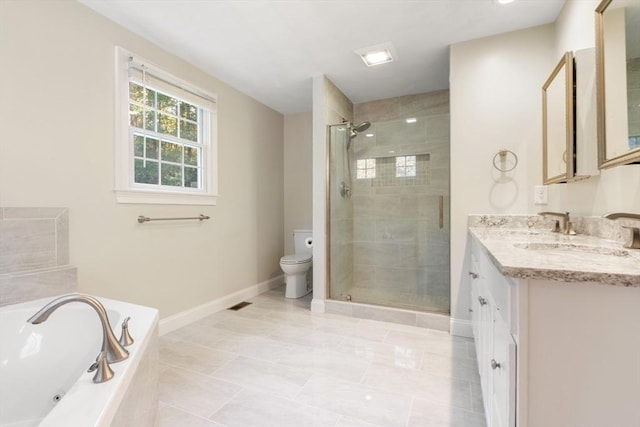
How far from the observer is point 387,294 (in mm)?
3062

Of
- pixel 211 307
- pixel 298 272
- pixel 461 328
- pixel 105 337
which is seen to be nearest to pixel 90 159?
pixel 105 337

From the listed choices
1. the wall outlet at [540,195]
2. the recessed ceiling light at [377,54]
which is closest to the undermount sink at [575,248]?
the wall outlet at [540,195]

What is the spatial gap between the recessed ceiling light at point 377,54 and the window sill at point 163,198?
1.95 metres

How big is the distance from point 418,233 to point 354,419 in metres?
2.17

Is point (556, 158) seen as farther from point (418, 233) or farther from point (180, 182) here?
point (180, 182)

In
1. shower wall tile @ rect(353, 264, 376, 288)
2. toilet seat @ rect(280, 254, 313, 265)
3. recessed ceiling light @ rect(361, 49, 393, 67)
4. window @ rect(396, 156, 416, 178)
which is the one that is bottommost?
shower wall tile @ rect(353, 264, 376, 288)

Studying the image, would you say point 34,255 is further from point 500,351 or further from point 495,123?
point 495,123

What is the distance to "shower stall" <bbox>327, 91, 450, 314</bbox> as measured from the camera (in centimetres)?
301

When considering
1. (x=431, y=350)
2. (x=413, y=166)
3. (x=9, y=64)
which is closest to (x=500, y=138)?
(x=413, y=166)

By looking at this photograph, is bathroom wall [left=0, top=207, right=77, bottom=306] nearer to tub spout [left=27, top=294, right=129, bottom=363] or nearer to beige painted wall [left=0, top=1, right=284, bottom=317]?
beige painted wall [left=0, top=1, right=284, bottom=317]

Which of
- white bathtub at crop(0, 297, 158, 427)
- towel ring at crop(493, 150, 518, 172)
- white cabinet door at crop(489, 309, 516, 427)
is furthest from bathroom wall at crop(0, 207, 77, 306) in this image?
towel ring at crop(493, 150, 518, 172)

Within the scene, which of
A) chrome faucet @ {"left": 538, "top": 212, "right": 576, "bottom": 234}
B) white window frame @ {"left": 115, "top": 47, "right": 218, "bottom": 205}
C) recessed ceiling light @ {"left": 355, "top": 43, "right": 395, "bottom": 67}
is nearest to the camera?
chrome faucet @ {"left": 538, "top": 212, "right": 576, "bottom": 234}

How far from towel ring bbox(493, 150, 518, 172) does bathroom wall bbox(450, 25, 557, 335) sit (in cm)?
2

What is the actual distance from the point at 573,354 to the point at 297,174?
11.8ft
